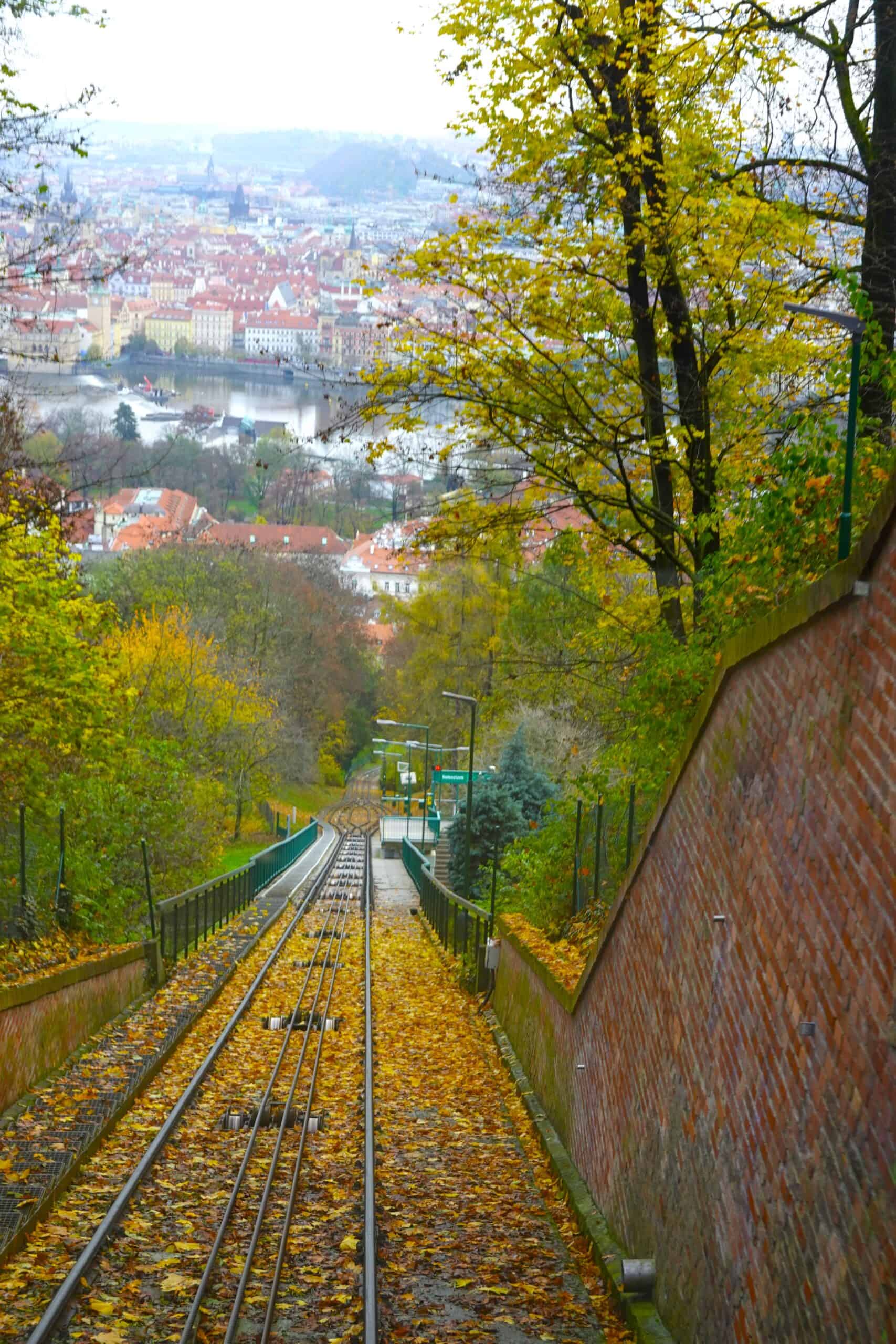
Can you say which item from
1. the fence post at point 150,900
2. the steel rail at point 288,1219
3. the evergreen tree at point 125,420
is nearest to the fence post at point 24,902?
the steel rail at point 288,1219

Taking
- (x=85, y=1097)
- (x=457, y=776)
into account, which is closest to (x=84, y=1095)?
(x=85, y=1097)

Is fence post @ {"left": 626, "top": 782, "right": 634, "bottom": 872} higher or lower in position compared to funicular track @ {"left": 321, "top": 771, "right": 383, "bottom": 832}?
higher

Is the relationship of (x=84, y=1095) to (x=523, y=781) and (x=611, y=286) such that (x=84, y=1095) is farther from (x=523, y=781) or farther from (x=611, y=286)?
(x=523, y=781)

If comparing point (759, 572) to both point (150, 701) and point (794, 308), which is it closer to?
point (794, 308)

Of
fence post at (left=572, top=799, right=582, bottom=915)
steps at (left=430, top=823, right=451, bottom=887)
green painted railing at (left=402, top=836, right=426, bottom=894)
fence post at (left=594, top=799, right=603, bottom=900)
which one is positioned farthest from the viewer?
steps at (left=430, top=823, right=451, bottom=887)

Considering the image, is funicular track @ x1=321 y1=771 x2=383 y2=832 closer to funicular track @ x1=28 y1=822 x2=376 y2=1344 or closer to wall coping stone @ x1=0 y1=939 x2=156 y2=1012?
wall coping stone @ x1=0 y1=939 x2=156 y2=1012

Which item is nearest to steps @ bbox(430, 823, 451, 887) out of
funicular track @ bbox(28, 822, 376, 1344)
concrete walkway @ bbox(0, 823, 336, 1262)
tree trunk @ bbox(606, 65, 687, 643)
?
concrete walkway @ bbox(0, 823, 336, 1262)
